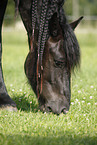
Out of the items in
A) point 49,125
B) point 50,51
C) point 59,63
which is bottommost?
point 49,125

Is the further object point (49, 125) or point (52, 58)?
point (52, 58)

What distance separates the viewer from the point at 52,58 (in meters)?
3.27

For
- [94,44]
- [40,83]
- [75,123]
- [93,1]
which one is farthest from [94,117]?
[93,1]

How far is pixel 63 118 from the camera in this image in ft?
10.7

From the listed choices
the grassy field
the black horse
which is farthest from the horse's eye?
the grassy field

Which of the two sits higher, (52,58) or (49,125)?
(52,58)

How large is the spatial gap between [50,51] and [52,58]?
9 cm

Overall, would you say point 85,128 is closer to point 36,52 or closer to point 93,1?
point 36,52

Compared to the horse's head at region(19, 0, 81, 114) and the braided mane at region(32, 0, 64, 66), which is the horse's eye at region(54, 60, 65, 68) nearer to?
the horse's head at region(19, 0, 81, 114)

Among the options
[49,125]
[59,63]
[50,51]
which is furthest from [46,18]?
[49,125]

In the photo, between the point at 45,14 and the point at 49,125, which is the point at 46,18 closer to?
the point at 45,14

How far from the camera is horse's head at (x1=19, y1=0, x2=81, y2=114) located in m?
3.14

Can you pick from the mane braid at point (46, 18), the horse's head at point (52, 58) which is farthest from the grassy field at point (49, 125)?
the mane braid at point (46, 18)

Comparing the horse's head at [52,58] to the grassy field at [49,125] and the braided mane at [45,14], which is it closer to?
the braided mane at [45,14]
